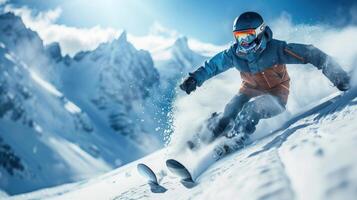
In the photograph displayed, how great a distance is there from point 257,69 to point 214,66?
3.14 ft

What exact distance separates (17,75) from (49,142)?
126 ft

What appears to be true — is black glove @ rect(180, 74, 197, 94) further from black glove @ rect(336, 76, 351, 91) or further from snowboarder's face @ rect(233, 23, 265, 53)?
black glove @ rect(336, 76, 351, 91)

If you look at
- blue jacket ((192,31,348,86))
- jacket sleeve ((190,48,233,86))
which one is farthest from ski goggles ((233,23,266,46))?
jacket sleeve ((190,48,233,86))

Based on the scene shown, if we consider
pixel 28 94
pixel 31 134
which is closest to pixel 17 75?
pixel 28 94

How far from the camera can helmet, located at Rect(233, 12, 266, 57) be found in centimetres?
682

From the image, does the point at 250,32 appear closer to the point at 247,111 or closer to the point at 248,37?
the point at 248,37

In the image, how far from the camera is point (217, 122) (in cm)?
738

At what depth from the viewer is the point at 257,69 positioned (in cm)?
738

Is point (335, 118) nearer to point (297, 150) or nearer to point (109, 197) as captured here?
point (297, 150)

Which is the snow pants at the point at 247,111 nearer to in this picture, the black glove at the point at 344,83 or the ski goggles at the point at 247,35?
the ski goggles at the point at 247,35

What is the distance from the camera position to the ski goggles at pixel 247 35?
22.4 feet

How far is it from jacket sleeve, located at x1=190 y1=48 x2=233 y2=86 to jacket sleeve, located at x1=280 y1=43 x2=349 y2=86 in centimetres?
107

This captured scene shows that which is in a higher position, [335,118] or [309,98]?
[309,98]

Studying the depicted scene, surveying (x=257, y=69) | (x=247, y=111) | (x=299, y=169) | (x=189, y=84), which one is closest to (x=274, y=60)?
(x=257, y=69)
